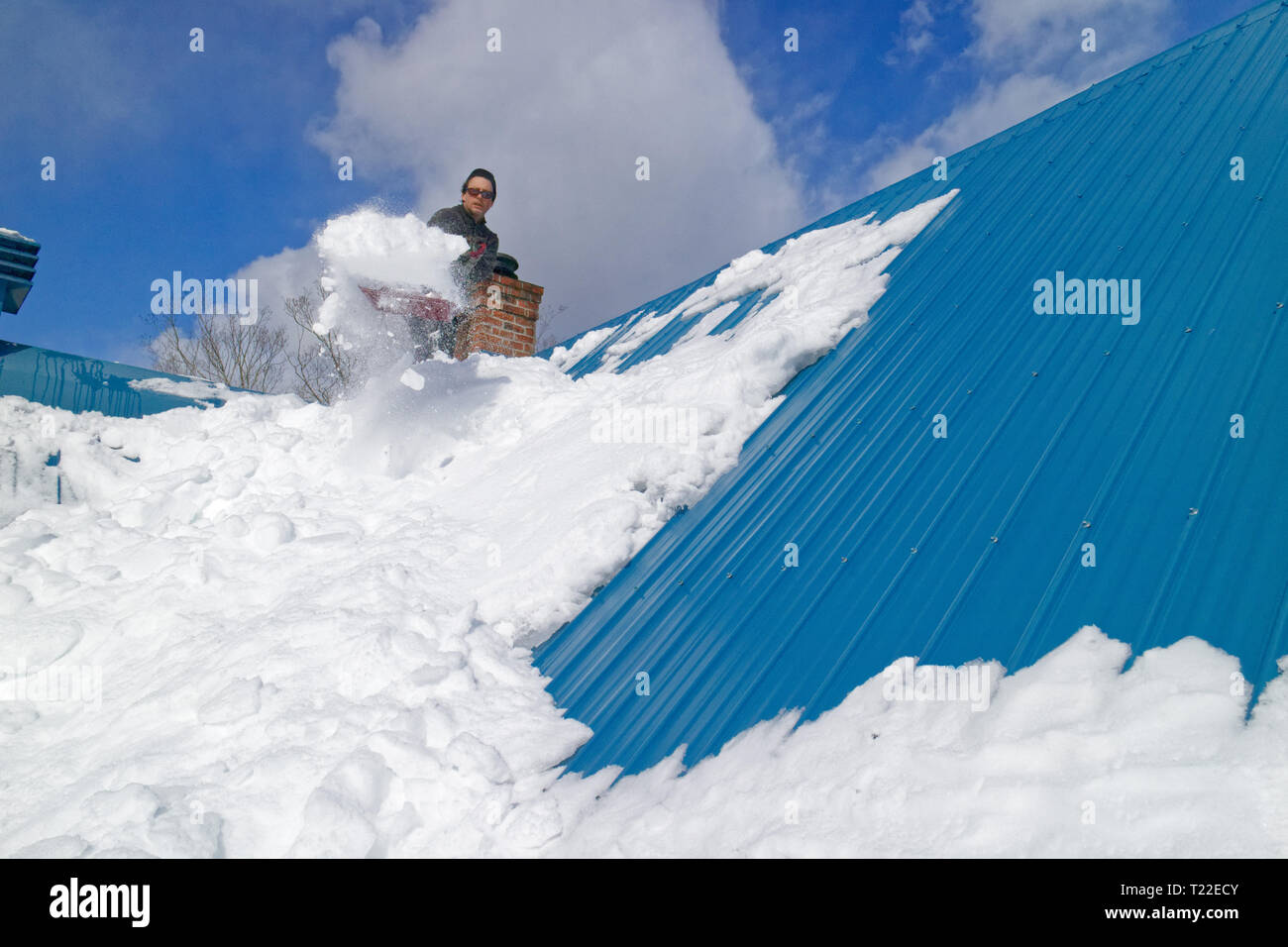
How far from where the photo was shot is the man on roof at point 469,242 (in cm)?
751

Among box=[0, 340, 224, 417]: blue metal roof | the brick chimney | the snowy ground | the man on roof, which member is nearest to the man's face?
the man on roof

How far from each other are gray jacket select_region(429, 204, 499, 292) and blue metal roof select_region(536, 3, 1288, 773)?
14.6ft

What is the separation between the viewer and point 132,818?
8.32 feet

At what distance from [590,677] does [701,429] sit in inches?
72.9

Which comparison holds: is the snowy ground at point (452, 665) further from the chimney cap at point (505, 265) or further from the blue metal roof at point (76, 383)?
the chimney cap at point (505, 265)

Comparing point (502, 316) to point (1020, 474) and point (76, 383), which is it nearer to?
point (76, 383)

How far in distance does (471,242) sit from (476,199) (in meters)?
0.45

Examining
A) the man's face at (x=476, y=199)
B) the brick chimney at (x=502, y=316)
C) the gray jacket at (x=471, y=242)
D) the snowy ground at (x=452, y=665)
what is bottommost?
the snowy ground at (x=452, y=665)

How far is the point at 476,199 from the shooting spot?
7934 millimetres

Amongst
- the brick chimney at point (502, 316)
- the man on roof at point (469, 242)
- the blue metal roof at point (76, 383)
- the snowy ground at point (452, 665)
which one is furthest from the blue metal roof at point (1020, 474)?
the blue metal roof at point (76, 383)

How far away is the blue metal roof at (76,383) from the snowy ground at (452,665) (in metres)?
0.35

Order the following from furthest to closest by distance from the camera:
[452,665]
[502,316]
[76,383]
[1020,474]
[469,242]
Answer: [502,316] → [469,242] → [76,383] → [452,665] → [1020,474]

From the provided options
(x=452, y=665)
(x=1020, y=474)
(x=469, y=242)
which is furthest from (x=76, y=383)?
(x=1020, y=474)

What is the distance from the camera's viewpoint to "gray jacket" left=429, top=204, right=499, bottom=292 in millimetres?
7727
